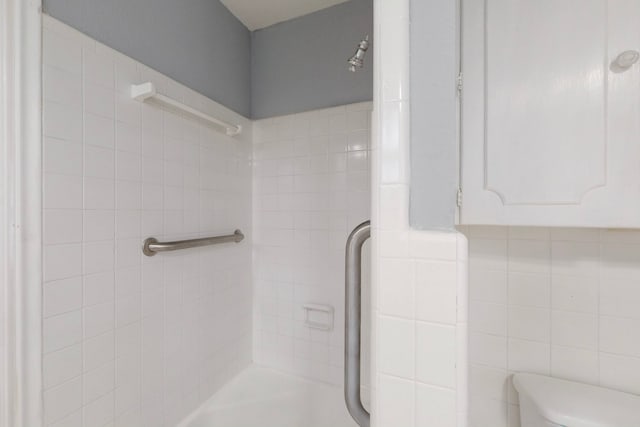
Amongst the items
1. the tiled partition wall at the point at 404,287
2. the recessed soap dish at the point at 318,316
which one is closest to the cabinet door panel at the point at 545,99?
the tiled partition wall at the point at 404,287

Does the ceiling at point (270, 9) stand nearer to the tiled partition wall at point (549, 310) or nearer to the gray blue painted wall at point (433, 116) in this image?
the gray blue painted wall at point (433, 116)

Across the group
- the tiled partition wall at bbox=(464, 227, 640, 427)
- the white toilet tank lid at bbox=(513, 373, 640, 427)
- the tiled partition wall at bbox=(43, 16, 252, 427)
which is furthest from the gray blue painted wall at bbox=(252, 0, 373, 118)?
the white toilet tank lid at bbox=(513, 373, 640, 427)

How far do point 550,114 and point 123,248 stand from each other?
4.48 feet

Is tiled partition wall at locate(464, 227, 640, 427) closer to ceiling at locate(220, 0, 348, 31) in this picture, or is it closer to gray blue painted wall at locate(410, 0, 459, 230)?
gray blue painted wall at locate(410, 0, 459, 230)

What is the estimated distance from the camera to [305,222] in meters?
1.50

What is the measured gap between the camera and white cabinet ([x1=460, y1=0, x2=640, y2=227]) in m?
0.64

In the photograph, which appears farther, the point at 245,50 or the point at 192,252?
the point at 245,50

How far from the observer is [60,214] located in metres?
0.77

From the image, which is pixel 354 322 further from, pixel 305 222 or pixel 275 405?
pixel 275 405

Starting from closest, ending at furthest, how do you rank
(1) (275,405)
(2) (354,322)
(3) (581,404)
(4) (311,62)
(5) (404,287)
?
(5) (404,287) → (2) (354,322) → (3) (581,404) → (1) (275,405) → (4) (311,62)

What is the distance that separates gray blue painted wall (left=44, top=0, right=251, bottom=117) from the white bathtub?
5.04ft

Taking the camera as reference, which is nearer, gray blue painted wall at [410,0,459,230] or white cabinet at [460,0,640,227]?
gray blue painted wall at [410,0,459,230]

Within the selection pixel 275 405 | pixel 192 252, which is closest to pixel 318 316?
pixel 275 405

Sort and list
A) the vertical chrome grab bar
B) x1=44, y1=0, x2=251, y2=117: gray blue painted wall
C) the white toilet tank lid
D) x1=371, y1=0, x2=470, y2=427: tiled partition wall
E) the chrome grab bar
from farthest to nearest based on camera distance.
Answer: the chrome grab bar, x1=44, y1=0, x2=251, y2=117: gray blue painted wall, the white toilet tank lid, the vertical chrome grab bar, x1=371, y1=0, x2=470, y2=427: tiled partition wall
